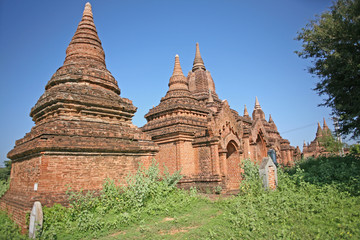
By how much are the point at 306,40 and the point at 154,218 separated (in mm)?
11608

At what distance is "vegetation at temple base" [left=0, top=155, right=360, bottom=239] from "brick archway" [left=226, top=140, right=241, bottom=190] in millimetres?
4619

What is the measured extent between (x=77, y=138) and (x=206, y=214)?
512 cm

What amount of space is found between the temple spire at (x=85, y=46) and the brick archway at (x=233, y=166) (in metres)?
8.88

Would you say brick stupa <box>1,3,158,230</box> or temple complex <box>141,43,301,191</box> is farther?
temple complex <box>141,43,301,191</box>

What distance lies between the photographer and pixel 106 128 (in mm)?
9688

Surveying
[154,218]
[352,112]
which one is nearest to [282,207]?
[154,218]

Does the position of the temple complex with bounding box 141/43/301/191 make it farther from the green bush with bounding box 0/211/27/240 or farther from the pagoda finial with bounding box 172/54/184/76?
the green bush with bounding box 0/211/27/240

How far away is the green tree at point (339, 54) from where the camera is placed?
1093cm

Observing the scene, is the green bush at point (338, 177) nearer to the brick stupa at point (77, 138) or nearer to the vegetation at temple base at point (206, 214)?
the vegetation at temple base at point (206, 214)

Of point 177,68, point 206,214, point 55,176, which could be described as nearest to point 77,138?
point 55,176

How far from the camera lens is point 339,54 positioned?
1094cm

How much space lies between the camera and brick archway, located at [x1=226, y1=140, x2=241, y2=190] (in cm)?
1430

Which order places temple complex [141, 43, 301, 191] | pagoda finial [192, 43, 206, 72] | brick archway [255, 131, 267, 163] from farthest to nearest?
pagoda finial [192, 43, 206, 72] < brick archway [255, 131, 267, 163] < temple complex [141, 43, 301, 191]

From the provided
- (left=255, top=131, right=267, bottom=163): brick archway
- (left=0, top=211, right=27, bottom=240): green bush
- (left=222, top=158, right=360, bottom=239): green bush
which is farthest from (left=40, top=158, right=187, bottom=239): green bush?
(left=255, top=131, right=267, bottom=163): brick archway
